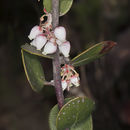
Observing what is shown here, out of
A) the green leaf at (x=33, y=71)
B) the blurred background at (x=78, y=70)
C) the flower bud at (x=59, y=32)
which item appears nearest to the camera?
the flower bud at (x=59, y=32)

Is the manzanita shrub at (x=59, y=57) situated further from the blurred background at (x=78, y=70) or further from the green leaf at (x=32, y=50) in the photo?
the blurred background at (x=78, y=70)

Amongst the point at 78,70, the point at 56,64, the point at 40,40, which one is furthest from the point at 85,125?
the point at 78,70

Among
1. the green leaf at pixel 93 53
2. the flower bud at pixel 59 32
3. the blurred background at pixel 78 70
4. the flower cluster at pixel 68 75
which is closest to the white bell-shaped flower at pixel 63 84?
the flower cluster at pixel 68 75

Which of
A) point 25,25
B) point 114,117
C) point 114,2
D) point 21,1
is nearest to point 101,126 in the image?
point 114,117

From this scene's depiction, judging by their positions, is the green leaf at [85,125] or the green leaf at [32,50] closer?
the green leaf at [32,50]

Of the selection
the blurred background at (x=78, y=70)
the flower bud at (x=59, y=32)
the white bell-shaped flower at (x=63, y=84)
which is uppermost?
the flower bud at (x=59, y=32)

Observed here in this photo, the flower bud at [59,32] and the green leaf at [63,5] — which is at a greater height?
the green leaf at [63,5]
